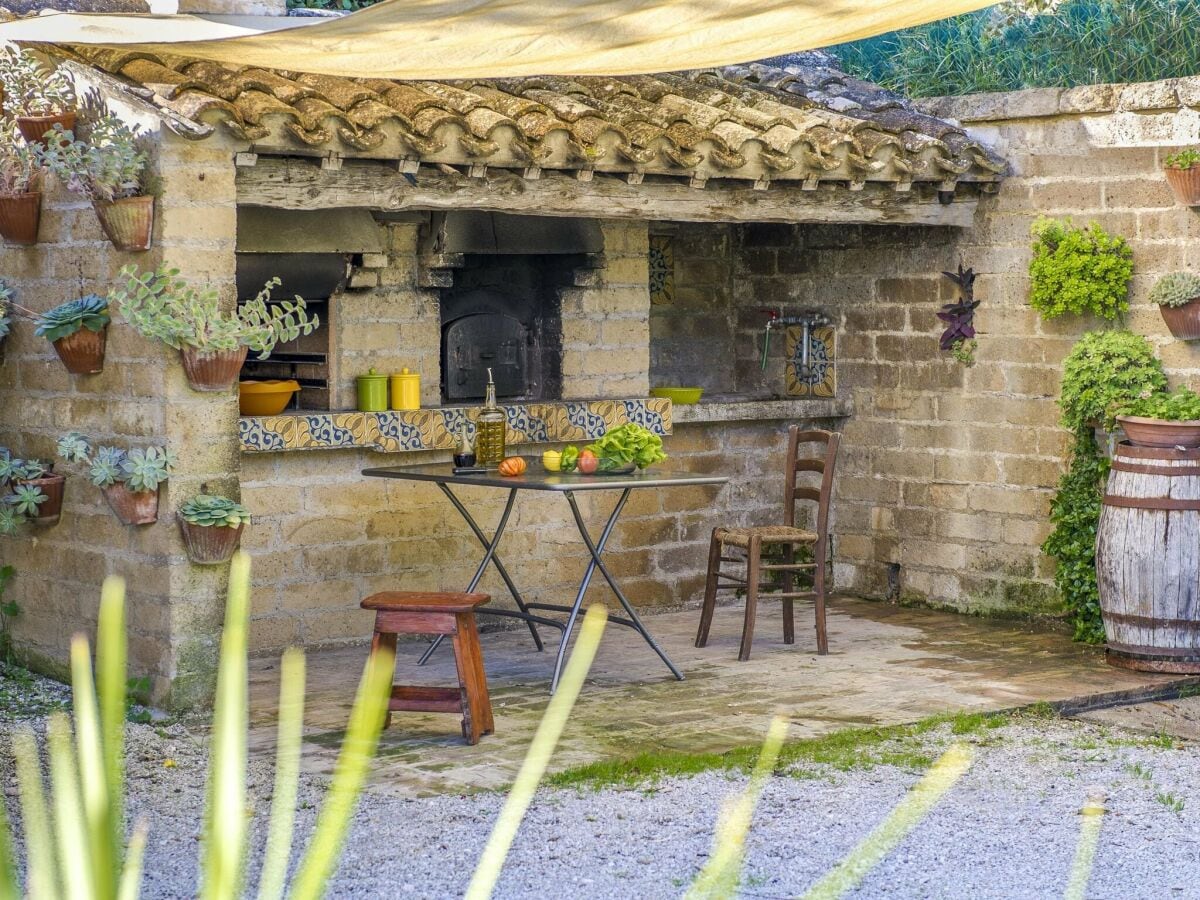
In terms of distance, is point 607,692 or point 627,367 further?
point 627,367

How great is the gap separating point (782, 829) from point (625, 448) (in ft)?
6.64

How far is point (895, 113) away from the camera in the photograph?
24.0ft

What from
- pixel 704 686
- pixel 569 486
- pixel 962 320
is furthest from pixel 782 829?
pixel 962 320

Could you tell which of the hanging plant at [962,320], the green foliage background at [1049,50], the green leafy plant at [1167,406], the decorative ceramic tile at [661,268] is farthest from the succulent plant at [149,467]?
the green foliage background at [1049,50]

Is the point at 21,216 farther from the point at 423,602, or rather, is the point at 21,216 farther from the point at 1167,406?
the point at 1167,406

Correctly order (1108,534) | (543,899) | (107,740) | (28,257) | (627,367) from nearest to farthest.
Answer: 1. (107,740)
2. (543,899)
3. (28,257)
4. (1108,534)
5. (627,367)

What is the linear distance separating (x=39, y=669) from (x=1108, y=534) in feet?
13.4

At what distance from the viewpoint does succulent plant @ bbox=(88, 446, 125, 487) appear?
17.5ft

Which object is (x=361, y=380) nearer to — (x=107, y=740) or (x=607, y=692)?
(x=607, y=692)

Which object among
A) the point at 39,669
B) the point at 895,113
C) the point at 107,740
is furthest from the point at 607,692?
the point at 107,740

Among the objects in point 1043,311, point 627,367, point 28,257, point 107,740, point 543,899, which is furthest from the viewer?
point 627,367

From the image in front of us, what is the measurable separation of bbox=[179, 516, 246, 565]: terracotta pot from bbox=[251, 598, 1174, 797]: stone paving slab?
0.57 meters

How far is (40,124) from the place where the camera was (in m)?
5.35

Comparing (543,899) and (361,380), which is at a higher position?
(361,380)
